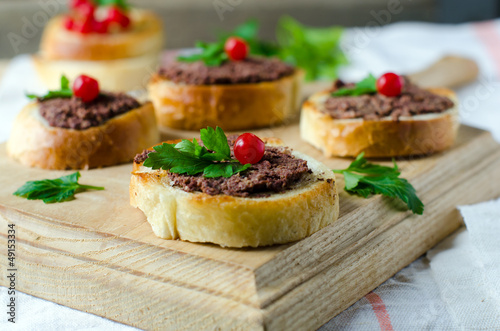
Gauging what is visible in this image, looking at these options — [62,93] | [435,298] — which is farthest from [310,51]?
[435,298]

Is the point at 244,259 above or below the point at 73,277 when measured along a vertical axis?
above

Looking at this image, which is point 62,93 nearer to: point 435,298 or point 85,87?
point 85,87

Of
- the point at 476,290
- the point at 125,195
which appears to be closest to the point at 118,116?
the point at 125,195

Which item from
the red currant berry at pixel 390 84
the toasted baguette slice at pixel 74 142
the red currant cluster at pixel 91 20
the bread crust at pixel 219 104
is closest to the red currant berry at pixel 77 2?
the red currant cluster at pixel 91 20

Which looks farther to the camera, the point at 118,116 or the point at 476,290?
the point at 118,116

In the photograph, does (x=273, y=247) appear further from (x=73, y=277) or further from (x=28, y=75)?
(x=28, y=75)

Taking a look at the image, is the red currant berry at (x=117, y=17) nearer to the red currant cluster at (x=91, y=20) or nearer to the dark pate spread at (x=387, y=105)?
the red currant cluster at (x=91, y=20)
